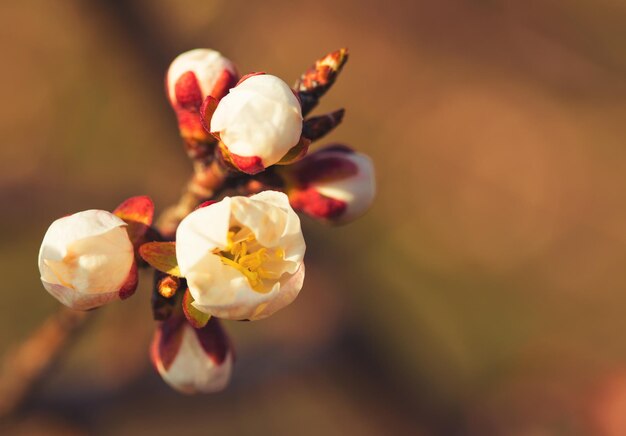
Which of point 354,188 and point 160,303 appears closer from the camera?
point 160,303

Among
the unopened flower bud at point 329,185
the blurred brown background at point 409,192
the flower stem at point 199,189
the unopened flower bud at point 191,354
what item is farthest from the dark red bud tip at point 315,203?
the blurred brown background at point 409,192

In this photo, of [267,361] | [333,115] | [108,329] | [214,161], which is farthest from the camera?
[108,329]

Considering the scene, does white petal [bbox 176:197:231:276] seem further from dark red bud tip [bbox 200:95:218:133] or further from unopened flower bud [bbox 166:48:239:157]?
unopened flower bud [bbox 166:48:239:157]

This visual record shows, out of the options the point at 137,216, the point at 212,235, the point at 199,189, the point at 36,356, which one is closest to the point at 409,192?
the point at 36,356

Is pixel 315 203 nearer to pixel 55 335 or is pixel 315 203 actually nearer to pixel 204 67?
pixel 204 67

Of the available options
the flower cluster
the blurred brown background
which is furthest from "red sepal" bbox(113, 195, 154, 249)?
the blurred brown background

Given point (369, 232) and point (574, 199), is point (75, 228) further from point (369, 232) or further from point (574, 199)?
point (574, 199)

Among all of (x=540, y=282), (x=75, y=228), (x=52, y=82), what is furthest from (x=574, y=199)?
(x=75, y=228)
